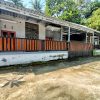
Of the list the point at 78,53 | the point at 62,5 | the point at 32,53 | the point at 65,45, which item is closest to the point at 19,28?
the point at 32,53

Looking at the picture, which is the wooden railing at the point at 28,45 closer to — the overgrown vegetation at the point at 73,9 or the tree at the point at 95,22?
the tree at the point at 95,22

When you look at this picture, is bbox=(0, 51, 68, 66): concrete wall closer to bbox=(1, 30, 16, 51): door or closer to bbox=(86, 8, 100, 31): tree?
bbox=(1, 30, 16, 51): door

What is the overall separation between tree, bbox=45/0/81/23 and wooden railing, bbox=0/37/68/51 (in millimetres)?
21245

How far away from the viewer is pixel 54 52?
53.2 feet

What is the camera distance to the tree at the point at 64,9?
38156 millimetres

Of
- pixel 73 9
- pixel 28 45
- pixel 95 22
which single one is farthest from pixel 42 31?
pixel 73 9

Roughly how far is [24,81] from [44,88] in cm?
130

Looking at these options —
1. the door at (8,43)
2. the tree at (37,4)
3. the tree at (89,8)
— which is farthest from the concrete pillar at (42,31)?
the tree at (37,4)

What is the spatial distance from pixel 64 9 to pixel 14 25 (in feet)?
84.6

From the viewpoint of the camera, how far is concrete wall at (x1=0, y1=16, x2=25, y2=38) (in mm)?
14213

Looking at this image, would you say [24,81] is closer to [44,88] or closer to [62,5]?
[44,88]

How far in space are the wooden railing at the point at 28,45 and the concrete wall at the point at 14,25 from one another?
77.4 inches

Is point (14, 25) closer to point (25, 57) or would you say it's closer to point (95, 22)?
point (25, 57)

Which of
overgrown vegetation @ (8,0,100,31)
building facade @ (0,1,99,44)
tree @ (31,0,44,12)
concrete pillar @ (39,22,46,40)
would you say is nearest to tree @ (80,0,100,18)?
overgrown vegetation @ (8,0,100,31)
